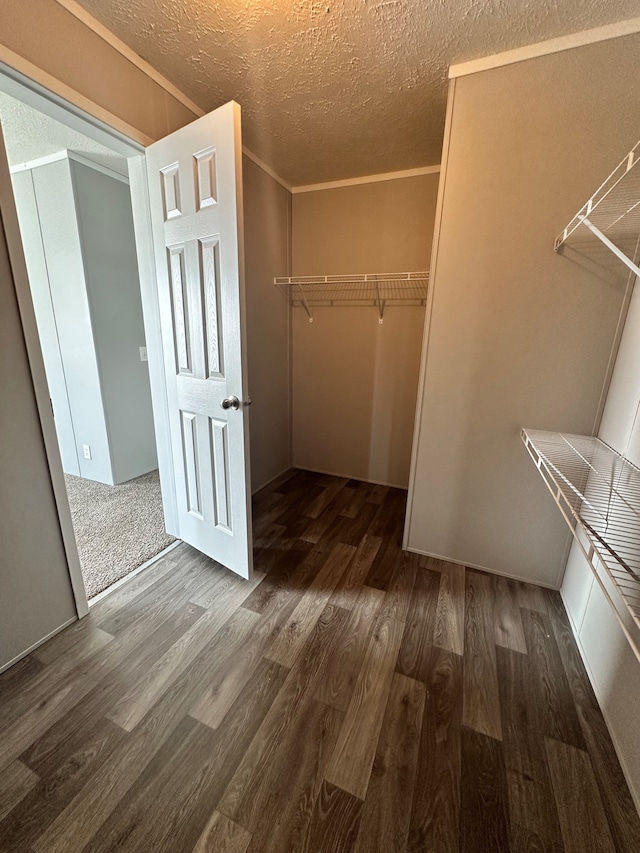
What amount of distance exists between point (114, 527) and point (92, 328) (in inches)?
59.2

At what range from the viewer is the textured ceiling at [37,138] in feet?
6.12

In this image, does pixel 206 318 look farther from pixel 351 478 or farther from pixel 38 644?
pixel 351 478

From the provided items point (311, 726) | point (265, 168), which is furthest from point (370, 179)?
point (311, 726)

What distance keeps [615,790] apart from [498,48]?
108 inches

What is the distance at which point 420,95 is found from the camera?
1725 millimetres

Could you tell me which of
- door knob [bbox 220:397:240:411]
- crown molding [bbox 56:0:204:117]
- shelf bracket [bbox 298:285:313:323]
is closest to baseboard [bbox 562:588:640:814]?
door knob [bbox 220:397:240:411]

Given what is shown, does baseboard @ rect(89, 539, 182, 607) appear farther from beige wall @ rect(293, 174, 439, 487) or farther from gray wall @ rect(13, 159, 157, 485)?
beige wall @ rect(293, 174, 439, 487)

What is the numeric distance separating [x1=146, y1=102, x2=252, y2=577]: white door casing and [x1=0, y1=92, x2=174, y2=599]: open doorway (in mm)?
622

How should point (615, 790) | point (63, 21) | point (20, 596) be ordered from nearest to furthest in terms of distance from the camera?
point (615, 790), point (63, 21), point (20, 596)

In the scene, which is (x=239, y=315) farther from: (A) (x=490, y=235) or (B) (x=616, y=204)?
(B) (x=616, y=204)

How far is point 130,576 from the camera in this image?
1.88 m

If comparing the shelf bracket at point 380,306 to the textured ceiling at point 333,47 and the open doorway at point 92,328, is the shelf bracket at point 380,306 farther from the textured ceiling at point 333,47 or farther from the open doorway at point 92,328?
the open doorway at point 92,328

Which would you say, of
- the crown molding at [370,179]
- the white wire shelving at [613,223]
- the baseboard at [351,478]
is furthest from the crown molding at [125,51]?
the baseboard at [351,478]

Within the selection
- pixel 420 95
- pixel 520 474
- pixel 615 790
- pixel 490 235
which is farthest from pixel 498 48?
pixel 615 790
